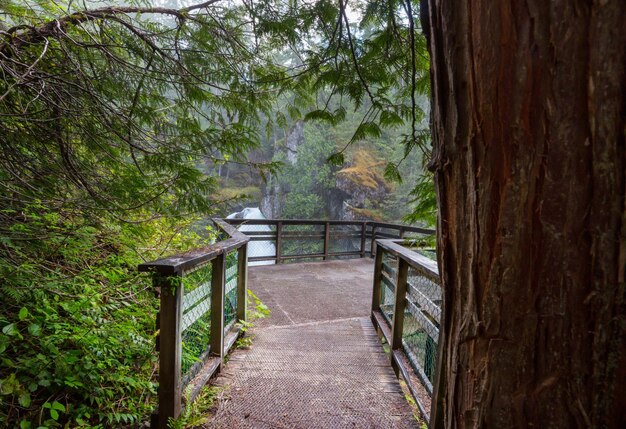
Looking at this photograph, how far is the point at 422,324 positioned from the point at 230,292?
6.05ft

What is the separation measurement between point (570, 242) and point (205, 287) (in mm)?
2246

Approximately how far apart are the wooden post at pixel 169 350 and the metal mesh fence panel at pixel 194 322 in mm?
110

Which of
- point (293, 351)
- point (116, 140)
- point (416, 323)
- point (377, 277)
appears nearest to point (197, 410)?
point (293, 351)

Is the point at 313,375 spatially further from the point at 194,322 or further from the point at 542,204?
the point at 542,204

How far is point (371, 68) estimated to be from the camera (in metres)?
2.28

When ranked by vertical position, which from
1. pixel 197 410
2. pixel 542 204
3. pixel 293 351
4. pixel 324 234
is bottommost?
pixel 293 351

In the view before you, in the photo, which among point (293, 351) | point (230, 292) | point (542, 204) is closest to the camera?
point (542, 204)

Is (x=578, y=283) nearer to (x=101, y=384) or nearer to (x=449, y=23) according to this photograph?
(x=449, y=23)

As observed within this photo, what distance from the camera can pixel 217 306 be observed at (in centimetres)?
253

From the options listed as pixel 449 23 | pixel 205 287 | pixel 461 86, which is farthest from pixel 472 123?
pixel 205 287

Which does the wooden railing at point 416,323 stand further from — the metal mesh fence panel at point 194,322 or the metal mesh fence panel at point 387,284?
the metal mesh fence panel at point 194,322

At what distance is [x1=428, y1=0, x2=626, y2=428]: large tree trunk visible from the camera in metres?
0.54

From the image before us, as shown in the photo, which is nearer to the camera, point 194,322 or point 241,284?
point 194,322

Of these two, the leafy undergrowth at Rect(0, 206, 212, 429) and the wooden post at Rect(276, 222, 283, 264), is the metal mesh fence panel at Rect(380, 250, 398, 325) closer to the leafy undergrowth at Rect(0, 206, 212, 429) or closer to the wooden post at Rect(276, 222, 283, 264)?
the leafy undergrowth at Rect(0, 206, 212, 429)
